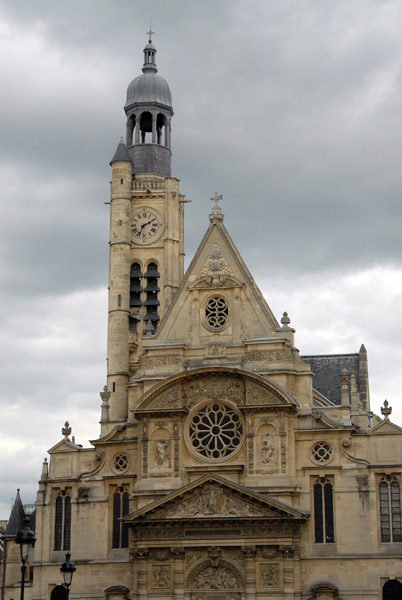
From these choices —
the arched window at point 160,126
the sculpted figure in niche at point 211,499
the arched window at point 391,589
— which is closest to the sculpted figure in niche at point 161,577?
the sculpted figure in niche at point 211,499

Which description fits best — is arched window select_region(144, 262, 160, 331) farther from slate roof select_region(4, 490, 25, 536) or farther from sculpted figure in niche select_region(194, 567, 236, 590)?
sculpted figure in niche select_region(194, 567, 236, 590)

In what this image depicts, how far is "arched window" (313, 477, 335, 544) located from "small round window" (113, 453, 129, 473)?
825 cm

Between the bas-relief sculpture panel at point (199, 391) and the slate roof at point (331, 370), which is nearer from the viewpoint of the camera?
the bas-relief sculpture panel at point (199, 391)

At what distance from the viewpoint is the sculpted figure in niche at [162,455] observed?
43.9 m

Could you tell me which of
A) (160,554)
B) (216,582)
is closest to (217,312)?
(160,554)

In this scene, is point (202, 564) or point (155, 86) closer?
point (202, 564)

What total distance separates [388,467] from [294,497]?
157 inches

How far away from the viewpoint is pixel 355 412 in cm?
4547

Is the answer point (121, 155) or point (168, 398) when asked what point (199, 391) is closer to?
point (168, 398)

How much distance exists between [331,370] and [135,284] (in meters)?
11.1

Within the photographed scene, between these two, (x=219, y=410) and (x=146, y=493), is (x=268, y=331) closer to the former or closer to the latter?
(x=219, y=410)

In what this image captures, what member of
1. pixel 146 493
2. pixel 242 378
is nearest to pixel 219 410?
pixel 242 378

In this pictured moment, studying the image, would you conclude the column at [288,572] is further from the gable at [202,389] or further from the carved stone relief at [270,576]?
the gable at [202,389]

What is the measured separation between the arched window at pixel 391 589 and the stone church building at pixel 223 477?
47 mm
